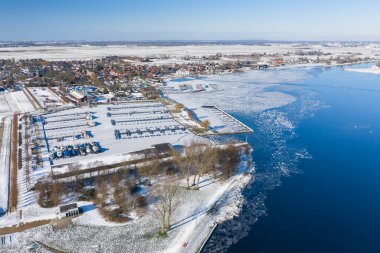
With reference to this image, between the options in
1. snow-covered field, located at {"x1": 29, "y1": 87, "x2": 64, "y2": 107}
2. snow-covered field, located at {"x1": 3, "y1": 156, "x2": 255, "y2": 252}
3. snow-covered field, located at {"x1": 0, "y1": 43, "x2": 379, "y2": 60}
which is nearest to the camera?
snow-covered field, located at {"x1": 3, "y1": 156, "x2": 255, "y2": 252}

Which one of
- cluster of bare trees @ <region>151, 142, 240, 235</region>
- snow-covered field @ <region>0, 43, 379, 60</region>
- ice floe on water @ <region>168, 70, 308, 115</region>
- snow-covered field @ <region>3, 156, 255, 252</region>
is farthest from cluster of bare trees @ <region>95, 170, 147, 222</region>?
snow-covered field @ <region>0, 43, 379, 60</region>

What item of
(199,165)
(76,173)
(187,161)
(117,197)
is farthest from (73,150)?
(199,165)

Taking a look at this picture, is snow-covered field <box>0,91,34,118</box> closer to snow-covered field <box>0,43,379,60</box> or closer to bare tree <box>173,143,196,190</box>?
bare tree <box>173,143,196,190</box>

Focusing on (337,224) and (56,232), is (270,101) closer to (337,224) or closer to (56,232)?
(337,224)

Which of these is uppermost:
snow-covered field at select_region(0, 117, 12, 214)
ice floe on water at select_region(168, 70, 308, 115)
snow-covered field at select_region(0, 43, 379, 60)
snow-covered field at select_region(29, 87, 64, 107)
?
snow-covered field at select_region(0, 43, 379, 60)

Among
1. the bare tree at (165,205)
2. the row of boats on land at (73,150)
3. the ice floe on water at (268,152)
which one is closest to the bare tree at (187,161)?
the bare tree at (165,205)

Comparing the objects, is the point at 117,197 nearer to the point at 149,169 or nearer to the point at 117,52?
the point at 149,169

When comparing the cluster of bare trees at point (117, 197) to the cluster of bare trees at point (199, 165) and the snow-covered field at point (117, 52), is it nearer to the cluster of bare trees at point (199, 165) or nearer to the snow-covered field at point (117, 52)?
the cluster of bare trees at point (199, 165)
